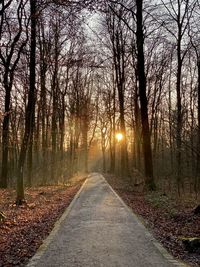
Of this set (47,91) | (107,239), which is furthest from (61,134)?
(107,239)

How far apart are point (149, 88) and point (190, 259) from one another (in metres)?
35.5

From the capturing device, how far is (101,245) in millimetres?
8750

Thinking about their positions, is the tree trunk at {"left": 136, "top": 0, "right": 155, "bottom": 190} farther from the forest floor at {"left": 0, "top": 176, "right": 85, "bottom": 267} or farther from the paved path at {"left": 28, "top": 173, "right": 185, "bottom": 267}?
the paved path at {"left": 28, "top": 173, "right": 185, "bottom": 267}

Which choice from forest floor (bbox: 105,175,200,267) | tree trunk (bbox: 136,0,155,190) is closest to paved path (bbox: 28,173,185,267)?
forest floor (bbox: 105,175,200,267)

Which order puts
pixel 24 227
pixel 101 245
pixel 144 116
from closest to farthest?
pixel 101 245, pixel 24 227, pixel 144 116

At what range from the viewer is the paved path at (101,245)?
24.4ft

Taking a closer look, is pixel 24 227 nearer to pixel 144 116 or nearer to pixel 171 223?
pixel 171 223

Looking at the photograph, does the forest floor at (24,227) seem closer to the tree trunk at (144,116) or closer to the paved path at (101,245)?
the paved path at (101,245)

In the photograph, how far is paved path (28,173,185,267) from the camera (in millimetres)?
7448

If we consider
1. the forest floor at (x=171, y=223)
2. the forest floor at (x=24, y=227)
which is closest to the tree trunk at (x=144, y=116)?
the forest floor at (x=171, y=223)

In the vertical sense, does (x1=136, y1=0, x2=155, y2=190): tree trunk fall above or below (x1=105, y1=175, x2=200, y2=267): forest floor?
above

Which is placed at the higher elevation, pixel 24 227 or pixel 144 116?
pixel 144 116

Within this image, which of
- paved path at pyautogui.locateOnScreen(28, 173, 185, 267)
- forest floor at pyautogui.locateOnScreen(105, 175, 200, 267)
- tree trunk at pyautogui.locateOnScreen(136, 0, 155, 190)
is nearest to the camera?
paved path at pyautogui.locateOnScreen(28, 173, 185, 267)

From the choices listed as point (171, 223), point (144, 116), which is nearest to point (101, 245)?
point (171, 223)
